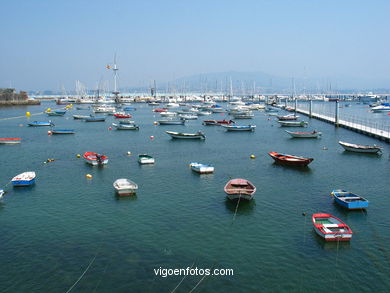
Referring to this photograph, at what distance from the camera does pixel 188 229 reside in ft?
89.0

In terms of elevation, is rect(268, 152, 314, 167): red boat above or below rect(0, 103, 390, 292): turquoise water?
above

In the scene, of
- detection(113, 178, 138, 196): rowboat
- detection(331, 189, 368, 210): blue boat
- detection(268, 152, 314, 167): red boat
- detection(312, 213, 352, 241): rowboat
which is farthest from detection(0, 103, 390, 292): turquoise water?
detection(268, 152, 314, 167): red boat

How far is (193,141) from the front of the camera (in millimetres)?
71812

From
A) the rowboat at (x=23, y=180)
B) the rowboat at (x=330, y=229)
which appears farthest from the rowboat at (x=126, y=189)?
the rowboat at (x=330, y=229)

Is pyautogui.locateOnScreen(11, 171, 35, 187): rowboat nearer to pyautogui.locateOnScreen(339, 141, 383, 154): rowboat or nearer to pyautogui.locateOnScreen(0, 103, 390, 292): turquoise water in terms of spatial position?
pyautogui.locateOnScreen(0, 103, 390, 292): turquoise water

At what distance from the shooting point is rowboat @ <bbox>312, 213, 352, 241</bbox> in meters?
24.7

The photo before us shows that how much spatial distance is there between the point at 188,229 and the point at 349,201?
13.6 m

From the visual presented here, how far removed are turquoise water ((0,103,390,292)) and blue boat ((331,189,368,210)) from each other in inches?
24.5

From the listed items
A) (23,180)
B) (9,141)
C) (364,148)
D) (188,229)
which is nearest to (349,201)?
(188,229)

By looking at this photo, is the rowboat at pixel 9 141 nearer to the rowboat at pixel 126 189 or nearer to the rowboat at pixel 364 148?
the rowboat at pixel 126 189

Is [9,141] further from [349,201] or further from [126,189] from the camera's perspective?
[349,201]

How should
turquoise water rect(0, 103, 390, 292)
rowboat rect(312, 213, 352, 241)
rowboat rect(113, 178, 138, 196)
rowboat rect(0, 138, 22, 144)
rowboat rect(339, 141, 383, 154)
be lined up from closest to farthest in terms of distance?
1. turquoise water rect(0, 103, 390, 292)
2. rowboat rect(312, 213, 352, 241)
3. rowboat rect(113, 178, 138, 196)
4. rowboat rect(339, 141, 383, 154)
5. rowboat rect(0, 138, 22, 144)

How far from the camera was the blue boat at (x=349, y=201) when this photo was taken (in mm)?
30406

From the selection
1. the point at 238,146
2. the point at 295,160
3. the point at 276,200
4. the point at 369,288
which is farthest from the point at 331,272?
the point at 238,146
